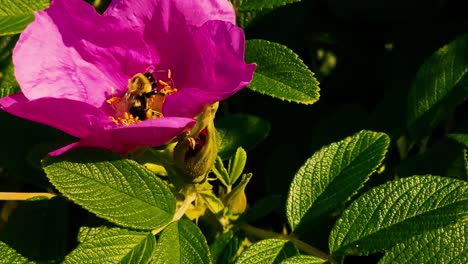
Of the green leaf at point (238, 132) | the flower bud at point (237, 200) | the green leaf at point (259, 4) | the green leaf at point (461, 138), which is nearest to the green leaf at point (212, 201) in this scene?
the flower bud at point (237, 200)

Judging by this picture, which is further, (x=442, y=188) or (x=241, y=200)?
(x=241, y=200)

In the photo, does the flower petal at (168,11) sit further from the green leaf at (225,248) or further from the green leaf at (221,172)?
the green leaf at (225,248)

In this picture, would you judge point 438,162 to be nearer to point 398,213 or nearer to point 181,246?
point 398,213

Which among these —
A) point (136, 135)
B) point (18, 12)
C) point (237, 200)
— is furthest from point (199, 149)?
point (18, 12)

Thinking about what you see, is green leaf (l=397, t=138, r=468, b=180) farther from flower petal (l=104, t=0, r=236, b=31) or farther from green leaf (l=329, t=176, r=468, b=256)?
flower petal (l=104, t=0, r=236, b=31)

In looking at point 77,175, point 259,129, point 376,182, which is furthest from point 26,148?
point 376,182

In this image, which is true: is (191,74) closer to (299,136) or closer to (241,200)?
(241,200)

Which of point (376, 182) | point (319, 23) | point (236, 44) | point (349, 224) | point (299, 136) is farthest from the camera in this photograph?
point (319, 23)
